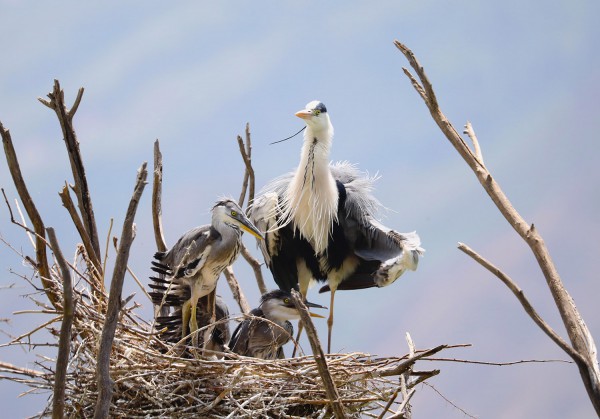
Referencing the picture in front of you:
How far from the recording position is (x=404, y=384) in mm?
3809

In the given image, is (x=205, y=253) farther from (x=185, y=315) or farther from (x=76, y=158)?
(x=76, y=158)

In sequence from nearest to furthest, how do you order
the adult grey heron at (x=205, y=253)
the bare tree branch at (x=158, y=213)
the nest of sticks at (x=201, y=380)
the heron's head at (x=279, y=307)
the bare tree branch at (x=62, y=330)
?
the bare tree branch at (x=62, y=330), the nest of sticks at (x=201, y=380), the adult grey heron at (x=205, y=253), the heron's head at (x=279, y=307), the bare tree branch at (x=158, y=213)

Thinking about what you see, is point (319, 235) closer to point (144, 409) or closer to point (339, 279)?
point (339, 279)

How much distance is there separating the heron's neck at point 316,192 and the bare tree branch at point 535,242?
795 mm

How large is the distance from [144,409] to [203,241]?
1.02 m

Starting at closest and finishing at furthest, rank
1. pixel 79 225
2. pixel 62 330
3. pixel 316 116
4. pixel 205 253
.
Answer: pixel 62 330
pixel 205 253
pixel 79 225
pixel 316 116

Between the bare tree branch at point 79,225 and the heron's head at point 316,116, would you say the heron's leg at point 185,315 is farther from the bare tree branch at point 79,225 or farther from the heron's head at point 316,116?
the heron's head at point 316,116

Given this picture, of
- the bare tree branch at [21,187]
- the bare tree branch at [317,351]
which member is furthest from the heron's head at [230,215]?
the bare tree branch at [317,351]

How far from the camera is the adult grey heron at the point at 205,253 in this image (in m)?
4.66

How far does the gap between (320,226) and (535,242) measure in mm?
1457

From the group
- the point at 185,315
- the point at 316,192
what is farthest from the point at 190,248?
the point at 316,192

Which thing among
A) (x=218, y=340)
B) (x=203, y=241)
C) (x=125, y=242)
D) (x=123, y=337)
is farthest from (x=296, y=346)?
(x=125, y=242)

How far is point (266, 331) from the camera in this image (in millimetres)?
4793

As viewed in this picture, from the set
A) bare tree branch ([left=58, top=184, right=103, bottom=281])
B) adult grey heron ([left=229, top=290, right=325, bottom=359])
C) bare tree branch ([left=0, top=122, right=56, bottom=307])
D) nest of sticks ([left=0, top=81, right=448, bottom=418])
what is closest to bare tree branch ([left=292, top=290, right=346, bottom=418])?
nest of sticks ([left=0, top=81, right=448, bottom=418])
